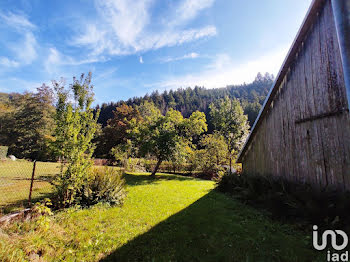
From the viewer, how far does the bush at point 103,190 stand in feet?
22.4

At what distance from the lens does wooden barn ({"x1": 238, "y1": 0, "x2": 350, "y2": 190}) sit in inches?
201

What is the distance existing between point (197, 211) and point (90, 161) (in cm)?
470

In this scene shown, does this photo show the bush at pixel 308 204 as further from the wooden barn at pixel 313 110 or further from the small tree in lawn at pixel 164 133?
the small tree in lawn at pixel 164 133

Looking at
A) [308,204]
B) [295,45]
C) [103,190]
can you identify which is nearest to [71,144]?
[103,190]

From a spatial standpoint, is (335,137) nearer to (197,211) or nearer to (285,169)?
(285,169)

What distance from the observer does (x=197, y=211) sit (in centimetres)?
637

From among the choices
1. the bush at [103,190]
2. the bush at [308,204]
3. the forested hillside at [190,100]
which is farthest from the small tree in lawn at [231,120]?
the bush at [103,190]

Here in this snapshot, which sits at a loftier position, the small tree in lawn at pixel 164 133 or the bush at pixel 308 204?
the small tree in lawn at pixel 164 133

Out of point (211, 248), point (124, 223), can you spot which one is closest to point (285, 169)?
point (211, 248)

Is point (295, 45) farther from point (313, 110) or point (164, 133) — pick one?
point (164, 133)

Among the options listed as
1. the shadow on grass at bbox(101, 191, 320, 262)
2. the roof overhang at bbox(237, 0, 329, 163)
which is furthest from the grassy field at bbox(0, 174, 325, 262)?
the roof overhang at bbox(237, 0, 329, 163)

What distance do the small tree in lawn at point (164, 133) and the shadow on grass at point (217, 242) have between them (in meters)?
10.1

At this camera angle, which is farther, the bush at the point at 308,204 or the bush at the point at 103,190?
the bush at the point at 103,190

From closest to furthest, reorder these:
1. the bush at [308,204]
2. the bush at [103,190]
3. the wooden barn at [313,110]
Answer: the bush at [308,204] → the wooden barn at [313,110] → the bush at [103,190]
